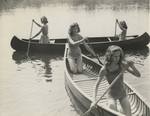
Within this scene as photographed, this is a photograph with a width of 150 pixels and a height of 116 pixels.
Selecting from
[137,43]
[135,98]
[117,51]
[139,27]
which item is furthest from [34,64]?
[139,27]

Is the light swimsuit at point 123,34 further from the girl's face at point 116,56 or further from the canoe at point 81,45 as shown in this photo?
the girl's face at point 116,56

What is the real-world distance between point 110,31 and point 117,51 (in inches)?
477

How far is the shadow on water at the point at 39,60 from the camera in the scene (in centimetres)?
963

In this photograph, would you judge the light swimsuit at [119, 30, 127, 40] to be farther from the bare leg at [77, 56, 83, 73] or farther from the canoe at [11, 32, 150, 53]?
the bare leg at [77, 56, 83, 73]

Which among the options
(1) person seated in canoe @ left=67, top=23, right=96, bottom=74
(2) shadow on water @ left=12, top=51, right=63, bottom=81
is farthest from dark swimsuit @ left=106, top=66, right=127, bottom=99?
(2) shadow on water @ left=12, top=51, right=63, bottom=81

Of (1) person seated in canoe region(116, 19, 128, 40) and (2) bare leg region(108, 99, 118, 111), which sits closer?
(2) bare leg region(108, 99, 118, 111)

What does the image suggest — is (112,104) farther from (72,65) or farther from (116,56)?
(72,65)

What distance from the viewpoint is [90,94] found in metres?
6.43

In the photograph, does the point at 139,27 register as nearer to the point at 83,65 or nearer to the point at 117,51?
the point at 83,65

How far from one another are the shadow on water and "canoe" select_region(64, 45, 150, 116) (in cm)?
177

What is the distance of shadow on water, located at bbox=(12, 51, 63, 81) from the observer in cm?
963

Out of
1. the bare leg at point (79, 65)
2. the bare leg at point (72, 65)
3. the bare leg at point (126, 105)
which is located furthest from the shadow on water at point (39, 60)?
the bare leg at point (126, 105)

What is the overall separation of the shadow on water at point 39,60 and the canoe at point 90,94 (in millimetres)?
1773

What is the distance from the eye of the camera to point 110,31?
15883 millimetres
